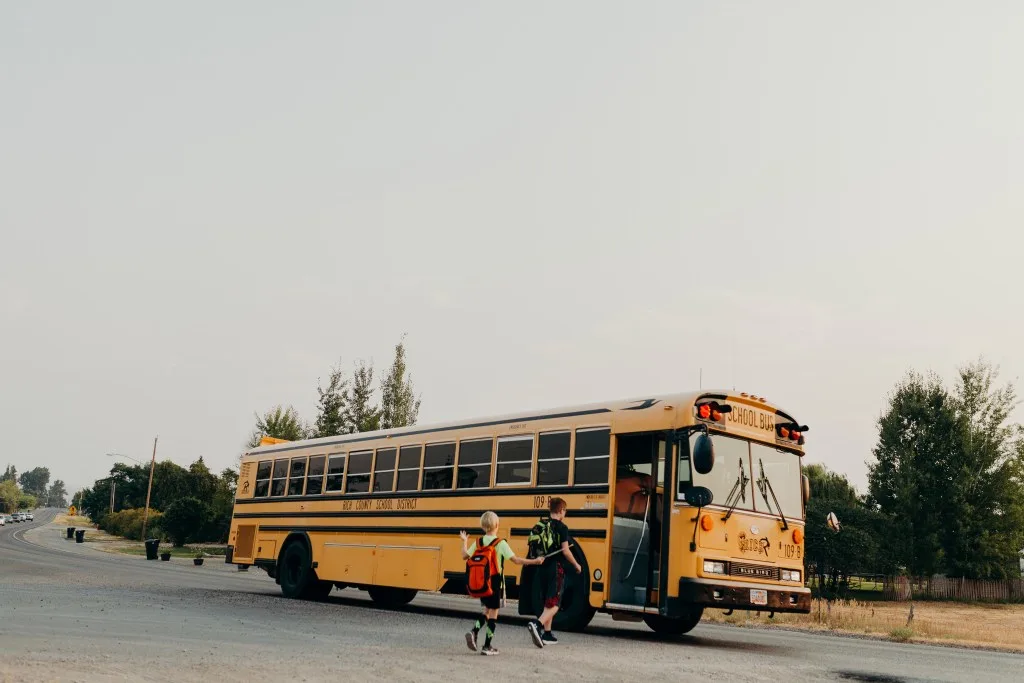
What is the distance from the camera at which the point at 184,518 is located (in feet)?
195

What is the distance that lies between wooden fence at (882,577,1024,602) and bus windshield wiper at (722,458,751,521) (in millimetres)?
36680

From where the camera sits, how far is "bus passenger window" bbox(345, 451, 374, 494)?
55.9 feet

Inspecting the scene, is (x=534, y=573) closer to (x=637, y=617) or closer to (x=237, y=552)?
(x=637, y=617)

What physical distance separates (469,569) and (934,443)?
1745 inches

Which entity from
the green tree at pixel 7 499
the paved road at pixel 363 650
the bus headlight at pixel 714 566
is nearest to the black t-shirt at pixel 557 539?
the paved road at pixel 363 650

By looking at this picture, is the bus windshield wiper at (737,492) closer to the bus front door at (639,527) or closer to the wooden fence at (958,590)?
the bus front door at (639,527)

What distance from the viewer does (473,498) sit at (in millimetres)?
14539

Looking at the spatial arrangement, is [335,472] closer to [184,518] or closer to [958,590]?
[958,590]

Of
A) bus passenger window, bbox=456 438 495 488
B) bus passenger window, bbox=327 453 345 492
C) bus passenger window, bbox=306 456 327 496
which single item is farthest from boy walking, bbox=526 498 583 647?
bus passenger window, bbox=306 456 327 496

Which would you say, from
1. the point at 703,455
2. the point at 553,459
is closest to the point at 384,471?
the point at 553,459

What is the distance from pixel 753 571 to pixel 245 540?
11.9 meters

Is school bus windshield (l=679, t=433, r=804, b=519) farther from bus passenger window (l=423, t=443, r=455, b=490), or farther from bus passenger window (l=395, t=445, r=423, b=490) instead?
bus passenger window (l=395, t=445, r=423, b=490)

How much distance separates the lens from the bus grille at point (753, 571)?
11789 millimetres

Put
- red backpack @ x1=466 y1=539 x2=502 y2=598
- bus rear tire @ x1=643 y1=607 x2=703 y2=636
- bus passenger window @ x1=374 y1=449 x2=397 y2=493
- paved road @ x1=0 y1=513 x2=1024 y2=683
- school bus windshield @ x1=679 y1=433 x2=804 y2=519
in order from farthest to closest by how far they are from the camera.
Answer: bus passenger window @ x1=374 y1=449 x2=397 y2=493
bus rear tire @ x1=643 y1=607 x2=703 y2=636
school bus windshield @ x1=679 y1=433 x2=804 y2=519
red backpack @ x1=466 y1=539 x2=502 y2=598
paved road @ x1=0 y1=513 x2=1024 y2=683
